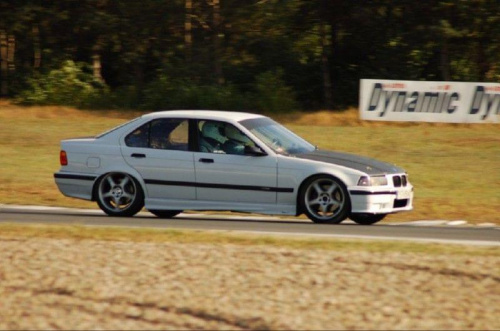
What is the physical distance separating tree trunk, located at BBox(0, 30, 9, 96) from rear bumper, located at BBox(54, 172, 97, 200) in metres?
28.5

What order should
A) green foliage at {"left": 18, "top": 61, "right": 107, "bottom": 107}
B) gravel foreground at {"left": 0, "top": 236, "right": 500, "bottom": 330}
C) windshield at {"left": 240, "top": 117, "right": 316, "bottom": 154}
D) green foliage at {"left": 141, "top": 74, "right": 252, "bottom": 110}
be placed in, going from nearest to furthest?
gravel foreground at {"left": 0, "top": 236, "right": 500, "bottom": 330}, windshield at {"left": 240, "top": 117, "right": 316, "bottom": 154}, green foliage at {"left": 141, "top": 74, "right": 252, "bottom": 110}, green foliage at {"left": 18, "top": 61, "right": 107, "bottom": 107}

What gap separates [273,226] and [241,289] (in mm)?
5280

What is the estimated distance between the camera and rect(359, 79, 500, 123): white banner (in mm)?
30766

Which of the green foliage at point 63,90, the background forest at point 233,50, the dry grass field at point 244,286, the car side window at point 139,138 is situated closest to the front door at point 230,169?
the car side window at point 139,138

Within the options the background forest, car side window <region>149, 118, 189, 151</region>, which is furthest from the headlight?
the background forest

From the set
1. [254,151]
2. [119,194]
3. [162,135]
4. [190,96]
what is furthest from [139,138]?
[190,96]

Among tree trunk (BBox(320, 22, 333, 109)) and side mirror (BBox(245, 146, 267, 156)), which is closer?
side mirror (BBox(245, 146, 267, 156))

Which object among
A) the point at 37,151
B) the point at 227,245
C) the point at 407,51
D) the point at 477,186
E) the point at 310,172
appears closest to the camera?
the point at 227,245

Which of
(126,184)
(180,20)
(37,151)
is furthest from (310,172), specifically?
(180,20)

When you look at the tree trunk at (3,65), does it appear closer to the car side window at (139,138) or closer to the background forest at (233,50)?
the background forest at (233,50)

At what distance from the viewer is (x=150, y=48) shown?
44.3 meters

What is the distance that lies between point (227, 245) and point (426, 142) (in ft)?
57.5

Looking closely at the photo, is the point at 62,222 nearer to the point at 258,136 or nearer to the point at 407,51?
the point at 258,136

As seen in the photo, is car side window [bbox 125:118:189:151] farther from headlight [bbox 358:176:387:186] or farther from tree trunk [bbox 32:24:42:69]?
tree trunk [bbox 32:24:42:69]
